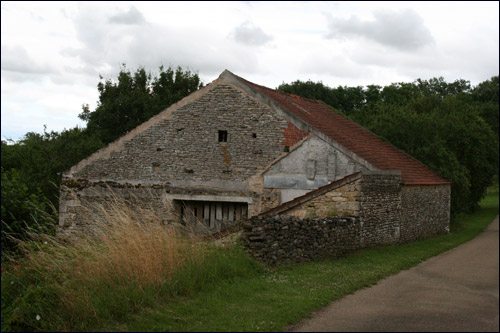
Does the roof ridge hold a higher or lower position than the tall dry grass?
higher

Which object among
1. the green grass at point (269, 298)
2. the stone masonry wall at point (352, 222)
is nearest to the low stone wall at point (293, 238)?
Answer: the stone masonry wall at point (352, 222)

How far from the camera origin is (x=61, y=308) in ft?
25.6

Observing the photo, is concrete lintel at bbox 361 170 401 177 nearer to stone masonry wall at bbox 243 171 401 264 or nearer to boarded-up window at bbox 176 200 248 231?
stone masonry wall at bbox 243 171 401 264

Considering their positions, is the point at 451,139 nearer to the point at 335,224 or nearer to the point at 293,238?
the point at 335,224

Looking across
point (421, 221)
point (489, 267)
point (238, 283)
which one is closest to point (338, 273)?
point (238, 283)

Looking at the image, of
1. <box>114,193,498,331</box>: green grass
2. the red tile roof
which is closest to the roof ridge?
the red tile roof

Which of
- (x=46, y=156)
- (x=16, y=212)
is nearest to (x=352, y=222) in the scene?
(x=16, y=212)

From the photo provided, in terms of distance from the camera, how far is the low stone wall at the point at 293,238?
1089cm

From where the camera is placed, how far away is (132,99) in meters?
35.8

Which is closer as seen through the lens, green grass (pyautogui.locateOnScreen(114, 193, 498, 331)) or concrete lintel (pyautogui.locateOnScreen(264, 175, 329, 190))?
green grass (pyautogui.locateOnScreen(114, 193, 498, 331))

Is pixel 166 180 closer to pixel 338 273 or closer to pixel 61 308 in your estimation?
pixel 338 273

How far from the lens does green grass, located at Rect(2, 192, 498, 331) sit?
23.8 ft

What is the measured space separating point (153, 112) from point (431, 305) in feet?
97.1

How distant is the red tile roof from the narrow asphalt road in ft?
24.3
